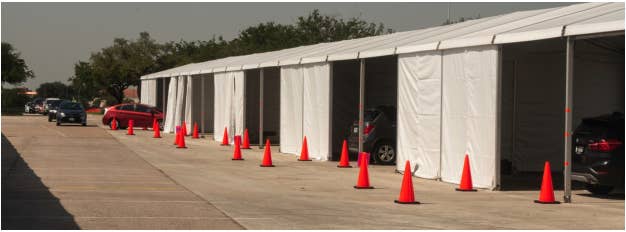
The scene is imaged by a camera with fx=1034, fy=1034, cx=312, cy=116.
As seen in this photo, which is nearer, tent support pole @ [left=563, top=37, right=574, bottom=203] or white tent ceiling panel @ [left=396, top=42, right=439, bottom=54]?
tent support pole @ [left=563, top=37, right=574, bottom=203]

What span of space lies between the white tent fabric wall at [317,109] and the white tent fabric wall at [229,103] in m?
6.88

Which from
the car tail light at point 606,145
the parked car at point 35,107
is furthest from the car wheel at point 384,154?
Result: the parked car at point 35,107

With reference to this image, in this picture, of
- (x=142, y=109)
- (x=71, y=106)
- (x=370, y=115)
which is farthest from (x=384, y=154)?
(x=71, y=106)

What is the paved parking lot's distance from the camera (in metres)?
12.5

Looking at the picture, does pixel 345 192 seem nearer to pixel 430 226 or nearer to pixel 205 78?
pixel 430 226

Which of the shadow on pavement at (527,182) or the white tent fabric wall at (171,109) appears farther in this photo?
the white tent fabric wall at (171,109)

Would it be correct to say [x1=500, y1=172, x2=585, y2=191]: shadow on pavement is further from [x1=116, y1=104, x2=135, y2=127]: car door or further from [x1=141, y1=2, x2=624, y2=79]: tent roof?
[x1=116, y1=104, x2=135, y2=127]: car door

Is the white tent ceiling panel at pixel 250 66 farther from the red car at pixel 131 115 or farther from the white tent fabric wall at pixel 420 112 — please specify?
the red car at pixel 131 115

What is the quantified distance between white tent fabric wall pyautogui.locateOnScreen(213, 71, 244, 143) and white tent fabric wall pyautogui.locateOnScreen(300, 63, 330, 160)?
6876 mm

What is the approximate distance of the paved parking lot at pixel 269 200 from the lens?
12461mm

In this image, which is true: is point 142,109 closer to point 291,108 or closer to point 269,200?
point 291,108

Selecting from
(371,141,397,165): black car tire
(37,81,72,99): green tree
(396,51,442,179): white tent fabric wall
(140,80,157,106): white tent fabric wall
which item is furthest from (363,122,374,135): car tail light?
(37,81,72,99): green tree

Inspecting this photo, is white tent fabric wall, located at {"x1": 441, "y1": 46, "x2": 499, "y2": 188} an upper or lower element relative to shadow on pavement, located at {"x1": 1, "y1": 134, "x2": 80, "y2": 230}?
upper

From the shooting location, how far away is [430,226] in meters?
12.2
